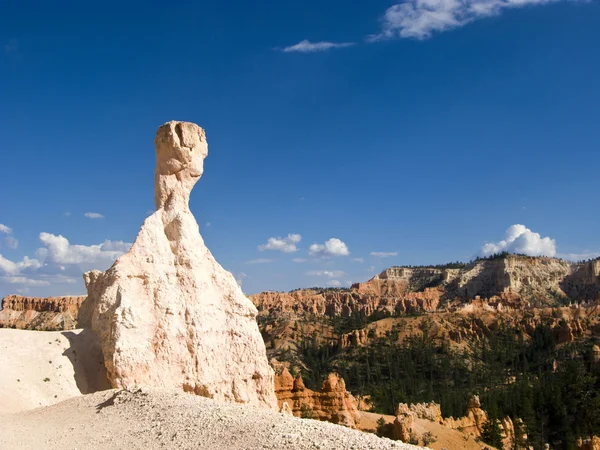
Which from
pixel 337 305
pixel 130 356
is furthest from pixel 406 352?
pixel 130 356

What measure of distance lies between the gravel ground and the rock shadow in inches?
75.2

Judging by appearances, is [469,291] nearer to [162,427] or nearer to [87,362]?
[87,362]

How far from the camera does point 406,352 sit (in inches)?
3489

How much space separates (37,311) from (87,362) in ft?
397

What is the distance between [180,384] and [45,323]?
107336 mm

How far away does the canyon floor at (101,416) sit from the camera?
30.6 feet

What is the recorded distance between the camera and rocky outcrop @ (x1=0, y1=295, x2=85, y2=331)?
111m

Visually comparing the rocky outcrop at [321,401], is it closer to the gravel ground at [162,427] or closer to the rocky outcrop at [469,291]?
the gravel ground at [162,427]

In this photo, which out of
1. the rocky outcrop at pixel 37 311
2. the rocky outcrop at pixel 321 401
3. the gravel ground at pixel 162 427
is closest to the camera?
the gravel ground at pixel 162 427

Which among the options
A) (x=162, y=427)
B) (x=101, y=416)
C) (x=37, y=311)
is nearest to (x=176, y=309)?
(x=101, y=416)

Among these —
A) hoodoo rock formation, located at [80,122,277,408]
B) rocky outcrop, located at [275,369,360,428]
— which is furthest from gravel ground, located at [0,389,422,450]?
rocky outcrop, located at [275,369,360,428]

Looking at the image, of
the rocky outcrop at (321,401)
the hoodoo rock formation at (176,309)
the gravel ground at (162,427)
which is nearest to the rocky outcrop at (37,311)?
the rocky outcrop at (321,401)

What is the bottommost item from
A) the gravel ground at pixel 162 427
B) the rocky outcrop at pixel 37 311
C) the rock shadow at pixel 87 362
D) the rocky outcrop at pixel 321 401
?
the rocky outcrop at pixel 321 401

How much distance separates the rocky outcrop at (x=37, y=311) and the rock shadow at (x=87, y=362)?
99.0 metres
